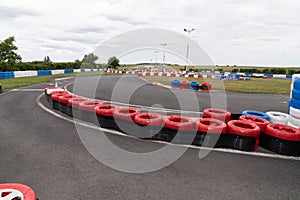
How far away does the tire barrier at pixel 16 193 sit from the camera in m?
1.96

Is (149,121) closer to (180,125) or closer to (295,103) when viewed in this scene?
(180,125)

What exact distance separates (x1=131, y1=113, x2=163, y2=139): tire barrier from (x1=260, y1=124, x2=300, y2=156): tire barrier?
2.35 m

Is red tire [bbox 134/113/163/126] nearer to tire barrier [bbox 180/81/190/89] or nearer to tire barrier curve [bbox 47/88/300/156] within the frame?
tire barrier curve [bbox 47/88/300/156]

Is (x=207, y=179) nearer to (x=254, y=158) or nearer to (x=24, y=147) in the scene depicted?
(x=254, y=158)

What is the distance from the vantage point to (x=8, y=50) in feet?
129

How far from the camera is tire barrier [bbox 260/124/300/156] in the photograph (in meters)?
3.93

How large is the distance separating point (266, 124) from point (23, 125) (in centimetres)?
631

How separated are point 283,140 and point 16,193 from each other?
455cm

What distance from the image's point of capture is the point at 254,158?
150 inches

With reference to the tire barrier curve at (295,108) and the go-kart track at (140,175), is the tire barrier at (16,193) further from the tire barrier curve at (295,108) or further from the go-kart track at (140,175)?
the tire barrier curve at (295,108)

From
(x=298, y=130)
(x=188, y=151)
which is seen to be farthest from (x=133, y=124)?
(x=298, y=130)

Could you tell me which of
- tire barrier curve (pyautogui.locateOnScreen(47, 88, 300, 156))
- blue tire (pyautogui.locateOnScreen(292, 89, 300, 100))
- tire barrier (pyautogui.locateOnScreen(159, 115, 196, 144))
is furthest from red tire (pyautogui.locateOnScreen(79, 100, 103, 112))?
blue tire (pyautogui.locateOnScreen(292, 89, 300, 100))

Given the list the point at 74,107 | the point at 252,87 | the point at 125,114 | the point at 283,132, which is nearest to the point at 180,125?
the point at 125,114

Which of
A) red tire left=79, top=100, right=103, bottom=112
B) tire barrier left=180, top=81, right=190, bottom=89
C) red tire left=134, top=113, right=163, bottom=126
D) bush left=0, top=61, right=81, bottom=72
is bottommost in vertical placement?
red tire left=134, top=113, right=163, bottom=126
